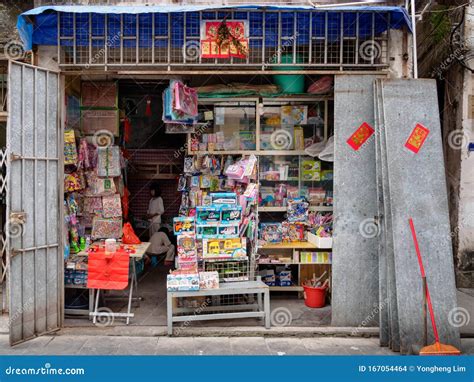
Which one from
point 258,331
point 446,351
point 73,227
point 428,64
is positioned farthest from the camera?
point 428,64

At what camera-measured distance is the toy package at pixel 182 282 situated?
572 cm

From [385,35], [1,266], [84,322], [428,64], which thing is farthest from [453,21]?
[1,266]

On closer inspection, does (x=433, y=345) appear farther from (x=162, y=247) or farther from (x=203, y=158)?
(x=162, y=247)

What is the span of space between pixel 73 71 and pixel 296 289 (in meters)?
4.58

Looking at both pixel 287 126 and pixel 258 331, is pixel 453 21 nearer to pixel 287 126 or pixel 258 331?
pixel 287 126

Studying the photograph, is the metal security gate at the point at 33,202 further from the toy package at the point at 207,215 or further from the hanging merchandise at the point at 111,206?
the toy package at the point at 207,215

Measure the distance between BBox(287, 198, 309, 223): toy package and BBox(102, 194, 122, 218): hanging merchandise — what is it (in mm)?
2722

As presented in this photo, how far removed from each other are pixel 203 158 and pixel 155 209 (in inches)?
109

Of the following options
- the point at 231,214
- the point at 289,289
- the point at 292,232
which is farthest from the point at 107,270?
the point at 292,232

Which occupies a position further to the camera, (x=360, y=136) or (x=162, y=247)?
(x=162, y=247)

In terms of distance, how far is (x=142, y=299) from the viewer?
23.2 ft

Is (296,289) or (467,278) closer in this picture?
(296,289)

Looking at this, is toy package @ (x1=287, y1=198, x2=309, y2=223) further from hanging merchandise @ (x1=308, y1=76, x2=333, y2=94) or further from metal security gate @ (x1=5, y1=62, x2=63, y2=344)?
metal security gate @ (x1=5, y1=62, x2=63, y2=344)

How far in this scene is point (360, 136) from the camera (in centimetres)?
591
